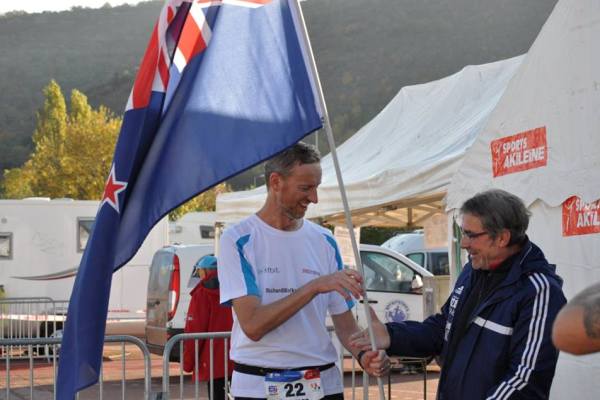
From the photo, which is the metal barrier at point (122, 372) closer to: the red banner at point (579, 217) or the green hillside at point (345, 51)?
the red banner at point (579, 217)

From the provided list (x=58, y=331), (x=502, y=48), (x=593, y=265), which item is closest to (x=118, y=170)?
(x=593, y=265)

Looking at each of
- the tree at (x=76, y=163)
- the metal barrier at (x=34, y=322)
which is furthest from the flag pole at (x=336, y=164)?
the tree at (x=76, y=163)

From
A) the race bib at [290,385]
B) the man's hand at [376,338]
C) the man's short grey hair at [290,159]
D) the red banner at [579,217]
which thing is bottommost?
the race bib at [290,385]

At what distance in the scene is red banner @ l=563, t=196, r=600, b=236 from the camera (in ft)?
19.5

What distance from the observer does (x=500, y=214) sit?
3.85m

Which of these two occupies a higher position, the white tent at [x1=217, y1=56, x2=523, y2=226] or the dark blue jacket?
the white tent at [x1=217, y1=56, x2=523, y2=226]

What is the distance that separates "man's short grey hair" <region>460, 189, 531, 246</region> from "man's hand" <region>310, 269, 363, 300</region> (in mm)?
513

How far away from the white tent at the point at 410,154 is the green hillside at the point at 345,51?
54719 mm

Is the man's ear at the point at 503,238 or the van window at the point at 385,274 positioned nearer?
the man's ear at the point at 503,238

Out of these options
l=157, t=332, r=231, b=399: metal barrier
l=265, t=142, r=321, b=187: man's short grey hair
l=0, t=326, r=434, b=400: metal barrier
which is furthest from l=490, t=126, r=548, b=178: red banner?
l=265, t=142, r=321, b=187: man's short grey hair

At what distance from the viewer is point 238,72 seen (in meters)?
4.32

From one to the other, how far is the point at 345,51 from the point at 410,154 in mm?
81798

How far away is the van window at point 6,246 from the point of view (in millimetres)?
20281

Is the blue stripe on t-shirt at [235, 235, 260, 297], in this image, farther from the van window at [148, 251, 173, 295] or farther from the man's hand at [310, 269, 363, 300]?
the van window at [148, 251, 173, 295]
